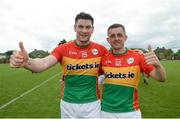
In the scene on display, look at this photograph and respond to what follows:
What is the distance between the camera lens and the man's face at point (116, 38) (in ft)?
17.0

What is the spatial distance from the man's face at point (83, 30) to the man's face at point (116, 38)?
307 millimetres

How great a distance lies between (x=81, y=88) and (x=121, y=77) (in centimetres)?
62

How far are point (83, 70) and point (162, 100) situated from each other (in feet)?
26.5

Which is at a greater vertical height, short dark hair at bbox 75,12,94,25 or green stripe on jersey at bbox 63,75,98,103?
short dark hair at bbox 75,12,94,25

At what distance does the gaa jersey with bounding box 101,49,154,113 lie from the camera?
16.9ft

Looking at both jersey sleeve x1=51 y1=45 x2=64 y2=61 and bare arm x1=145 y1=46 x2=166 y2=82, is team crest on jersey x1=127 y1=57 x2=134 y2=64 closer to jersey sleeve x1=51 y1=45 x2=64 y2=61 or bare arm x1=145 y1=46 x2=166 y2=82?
bare arm x1=145 y1=46 x2=166 y2=82

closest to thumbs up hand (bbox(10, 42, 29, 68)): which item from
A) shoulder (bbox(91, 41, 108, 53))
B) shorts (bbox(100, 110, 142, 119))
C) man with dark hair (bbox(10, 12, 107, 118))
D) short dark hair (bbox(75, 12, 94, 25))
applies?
man with dark hair (bbox(10, 12, 107, 118))

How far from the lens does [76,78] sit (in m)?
5.32

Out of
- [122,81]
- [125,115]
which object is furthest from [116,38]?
[125,115]

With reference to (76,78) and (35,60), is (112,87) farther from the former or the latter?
(35,60)

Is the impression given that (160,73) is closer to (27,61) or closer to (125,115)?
(125,115)

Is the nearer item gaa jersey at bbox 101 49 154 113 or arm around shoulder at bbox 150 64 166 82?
arm around shoulder at bbox 150 64 166 82

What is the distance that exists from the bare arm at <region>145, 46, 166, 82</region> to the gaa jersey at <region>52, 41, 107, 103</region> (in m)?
0.88

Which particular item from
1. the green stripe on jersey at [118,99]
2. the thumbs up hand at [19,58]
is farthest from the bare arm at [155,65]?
the thumbs up hand at [19,58]
